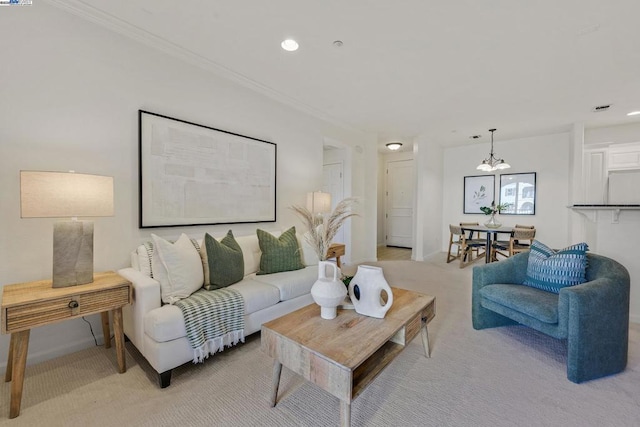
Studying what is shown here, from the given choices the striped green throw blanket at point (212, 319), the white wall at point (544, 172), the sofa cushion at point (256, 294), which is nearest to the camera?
the striped green throw blanket at point (212, 319)

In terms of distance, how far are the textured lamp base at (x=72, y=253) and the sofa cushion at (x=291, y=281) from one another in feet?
4.07

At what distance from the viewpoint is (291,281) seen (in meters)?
2.49

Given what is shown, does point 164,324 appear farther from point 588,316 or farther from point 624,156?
point 624,156

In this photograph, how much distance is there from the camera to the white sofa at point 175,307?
1.68 metres

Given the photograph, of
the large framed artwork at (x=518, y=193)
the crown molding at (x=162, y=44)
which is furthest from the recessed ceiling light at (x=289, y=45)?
the large framed artwork at (x=518, y=193)

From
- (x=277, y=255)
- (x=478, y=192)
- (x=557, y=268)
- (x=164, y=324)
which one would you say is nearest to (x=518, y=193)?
(x=478, y=192)

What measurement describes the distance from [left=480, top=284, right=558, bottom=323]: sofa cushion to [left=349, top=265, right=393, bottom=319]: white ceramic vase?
118cm

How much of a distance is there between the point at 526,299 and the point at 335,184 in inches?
138

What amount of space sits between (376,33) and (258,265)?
7.94 ft

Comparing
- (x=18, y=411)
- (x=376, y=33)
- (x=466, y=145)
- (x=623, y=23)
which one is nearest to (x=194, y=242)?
(x=18, y=411)

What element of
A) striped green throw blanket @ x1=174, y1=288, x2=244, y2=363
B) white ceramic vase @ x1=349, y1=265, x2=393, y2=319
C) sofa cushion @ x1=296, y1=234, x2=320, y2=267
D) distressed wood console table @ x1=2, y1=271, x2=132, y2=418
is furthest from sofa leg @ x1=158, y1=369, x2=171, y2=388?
sofa cushion @ x1=296, y1=234, x2=320, y2=267

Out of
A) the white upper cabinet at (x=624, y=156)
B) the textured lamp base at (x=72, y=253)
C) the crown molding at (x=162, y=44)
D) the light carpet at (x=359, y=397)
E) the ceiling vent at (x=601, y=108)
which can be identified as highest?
the ceiling vent at (x=601, y=108)

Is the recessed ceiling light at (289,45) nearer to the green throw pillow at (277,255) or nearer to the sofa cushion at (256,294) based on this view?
the green throw pillow at (277,255)

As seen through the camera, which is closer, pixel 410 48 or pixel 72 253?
pixel 72 253
